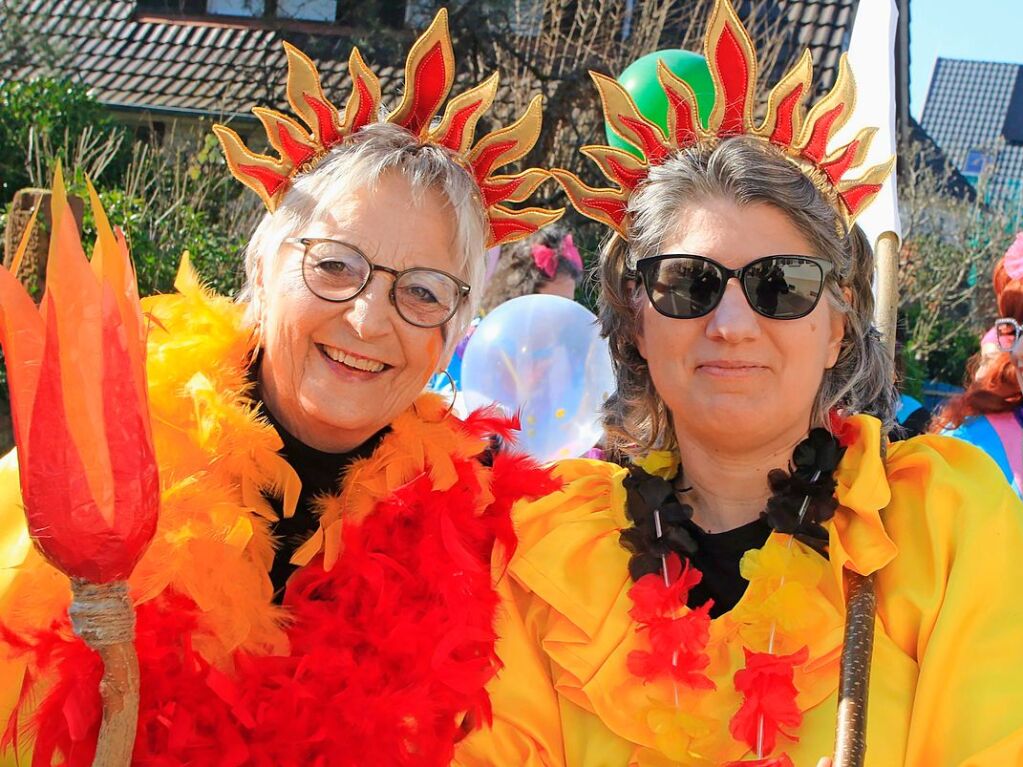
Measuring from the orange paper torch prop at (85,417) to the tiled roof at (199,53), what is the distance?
834 cm

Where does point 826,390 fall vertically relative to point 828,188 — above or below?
below

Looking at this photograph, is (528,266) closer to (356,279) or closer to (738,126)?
(738,126)

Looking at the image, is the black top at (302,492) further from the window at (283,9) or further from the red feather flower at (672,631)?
the window at (283,9)

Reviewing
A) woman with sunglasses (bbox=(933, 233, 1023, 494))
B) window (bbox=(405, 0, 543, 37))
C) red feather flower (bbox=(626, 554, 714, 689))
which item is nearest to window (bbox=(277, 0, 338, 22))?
window (bbox=(405, 0, 543, 37))

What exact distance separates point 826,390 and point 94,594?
4.82 ft

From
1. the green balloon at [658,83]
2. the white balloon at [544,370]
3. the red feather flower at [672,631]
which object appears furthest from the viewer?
the green balloon at [658,83]

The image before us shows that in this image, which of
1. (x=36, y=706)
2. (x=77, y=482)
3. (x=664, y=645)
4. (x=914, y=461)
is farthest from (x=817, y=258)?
(x=36, y=706)

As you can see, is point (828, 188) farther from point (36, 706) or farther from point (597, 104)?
point (597, 104)

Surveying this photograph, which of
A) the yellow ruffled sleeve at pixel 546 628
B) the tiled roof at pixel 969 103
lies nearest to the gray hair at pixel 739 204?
the yellow ruffled sleeve at pixel 546 628

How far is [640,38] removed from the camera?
8828 mm

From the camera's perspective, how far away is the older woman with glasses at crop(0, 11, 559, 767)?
6.43ft

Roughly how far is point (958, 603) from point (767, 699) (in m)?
0.36

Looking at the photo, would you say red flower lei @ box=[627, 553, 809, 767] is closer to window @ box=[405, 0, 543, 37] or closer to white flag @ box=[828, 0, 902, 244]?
white flag @ box=[828, 0, 902, 244]

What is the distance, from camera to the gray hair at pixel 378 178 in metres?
2.22
